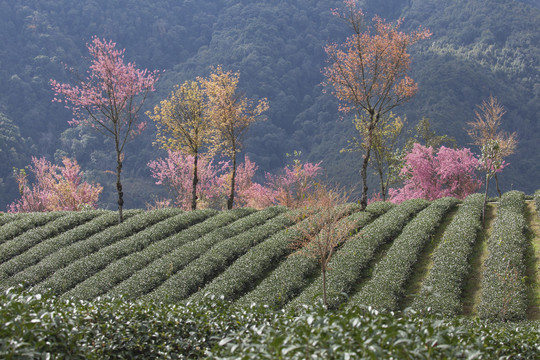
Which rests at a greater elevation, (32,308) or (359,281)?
(32,308)

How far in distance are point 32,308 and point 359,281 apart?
51.8ft

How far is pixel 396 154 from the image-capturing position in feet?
158

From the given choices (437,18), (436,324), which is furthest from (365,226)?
(437,18)

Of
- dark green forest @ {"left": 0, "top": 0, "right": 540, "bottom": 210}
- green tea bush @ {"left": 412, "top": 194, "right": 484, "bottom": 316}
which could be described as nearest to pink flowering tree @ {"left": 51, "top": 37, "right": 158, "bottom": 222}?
green tea bush @ {"left": 412, "top": 194, "right": 484, "bottom": 316}

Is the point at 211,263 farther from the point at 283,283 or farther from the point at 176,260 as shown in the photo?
the point at 283,283

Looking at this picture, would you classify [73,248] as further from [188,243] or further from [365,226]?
[365,226]

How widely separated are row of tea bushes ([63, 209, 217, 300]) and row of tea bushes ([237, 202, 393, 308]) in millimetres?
7153

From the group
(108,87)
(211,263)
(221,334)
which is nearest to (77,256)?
(211,263)

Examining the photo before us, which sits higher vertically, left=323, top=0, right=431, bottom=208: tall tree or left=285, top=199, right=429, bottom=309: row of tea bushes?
left=323, top=0, right=431, bottom=208: tall tree

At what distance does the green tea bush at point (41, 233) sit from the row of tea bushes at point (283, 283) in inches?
622

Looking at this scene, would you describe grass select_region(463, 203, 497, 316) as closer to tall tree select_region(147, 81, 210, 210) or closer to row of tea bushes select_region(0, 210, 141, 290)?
row of tea bushes select_region(0, 210, 141, 290)

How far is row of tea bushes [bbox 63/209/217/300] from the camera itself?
2180 cm

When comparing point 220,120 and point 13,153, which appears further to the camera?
point 13,153

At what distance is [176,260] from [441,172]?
97.6 ft
